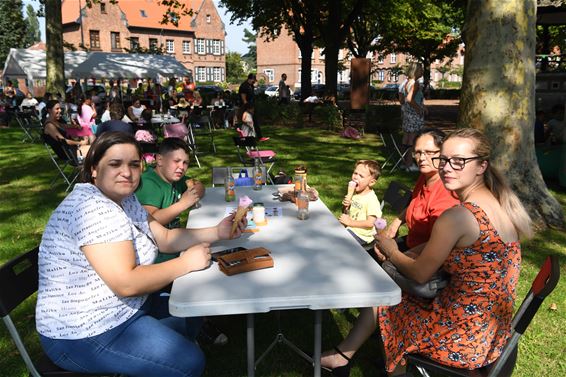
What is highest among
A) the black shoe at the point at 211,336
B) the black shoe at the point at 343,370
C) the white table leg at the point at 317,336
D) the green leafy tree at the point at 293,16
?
the green leafy tree at the point at 293,16

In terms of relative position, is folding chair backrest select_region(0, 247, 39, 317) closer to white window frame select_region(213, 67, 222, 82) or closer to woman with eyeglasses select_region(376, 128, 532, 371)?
woman with eyeglasses select_region(376, 128, 532, 371)

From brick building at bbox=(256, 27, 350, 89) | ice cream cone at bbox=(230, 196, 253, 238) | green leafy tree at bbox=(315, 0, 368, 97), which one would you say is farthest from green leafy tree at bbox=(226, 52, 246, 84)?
ice cream cone at bbox=(230, 196, 253, 238)

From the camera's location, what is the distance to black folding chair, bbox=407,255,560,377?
179 centimetres

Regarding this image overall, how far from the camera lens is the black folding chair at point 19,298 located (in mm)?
1931

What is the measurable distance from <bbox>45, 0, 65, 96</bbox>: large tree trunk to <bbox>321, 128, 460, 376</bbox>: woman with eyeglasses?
54.7 feet

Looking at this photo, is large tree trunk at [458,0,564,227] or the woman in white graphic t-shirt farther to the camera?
large tree trunk at [458,0,564,227]

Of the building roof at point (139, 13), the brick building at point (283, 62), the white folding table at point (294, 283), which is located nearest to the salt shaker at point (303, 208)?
the white folding table at point (294, 283)

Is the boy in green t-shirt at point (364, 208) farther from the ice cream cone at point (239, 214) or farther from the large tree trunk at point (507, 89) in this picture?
the large tree trunk at point (507, 89)

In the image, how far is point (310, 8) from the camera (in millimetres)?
20078

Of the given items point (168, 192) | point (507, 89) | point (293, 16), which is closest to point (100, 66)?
point (293, 16)

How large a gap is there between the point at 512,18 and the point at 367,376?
14.7 feet

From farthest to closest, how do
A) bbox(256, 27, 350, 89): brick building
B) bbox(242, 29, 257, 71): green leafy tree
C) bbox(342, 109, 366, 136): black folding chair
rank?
bbox(242, 29, 257, 71): green leafy tree < bbox(256, 27, 350, 89): brick building < bbox(342, 109, 366, 136): black folding chair

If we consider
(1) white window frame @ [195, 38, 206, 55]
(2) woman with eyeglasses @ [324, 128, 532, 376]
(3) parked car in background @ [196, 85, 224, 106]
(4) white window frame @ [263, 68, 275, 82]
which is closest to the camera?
(2) woman with eyeglasses @ [324, 128, 532, 376]

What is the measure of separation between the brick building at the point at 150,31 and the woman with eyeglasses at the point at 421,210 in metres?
53.9
